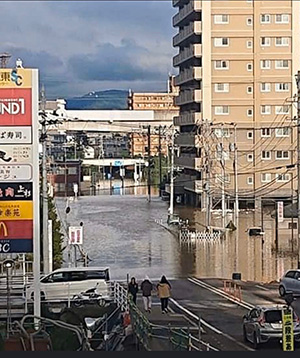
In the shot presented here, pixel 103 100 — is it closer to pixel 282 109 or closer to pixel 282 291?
pixel 282 109

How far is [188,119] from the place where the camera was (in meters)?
54.0

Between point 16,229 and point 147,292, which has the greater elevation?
point 16,229

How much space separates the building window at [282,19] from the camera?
5088cm

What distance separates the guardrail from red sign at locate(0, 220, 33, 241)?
8.84m

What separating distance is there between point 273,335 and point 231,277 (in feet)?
40.9

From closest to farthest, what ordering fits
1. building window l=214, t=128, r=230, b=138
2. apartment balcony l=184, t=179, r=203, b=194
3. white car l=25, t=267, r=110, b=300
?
white car l=25, t=267, r=110, b=300, building window l=214, t=128, r=230, b=138, apartment balcony l=184, t=179, r=203, b=194

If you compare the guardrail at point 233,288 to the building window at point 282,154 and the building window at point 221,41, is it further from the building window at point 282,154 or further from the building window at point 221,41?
the building window at point 221,41

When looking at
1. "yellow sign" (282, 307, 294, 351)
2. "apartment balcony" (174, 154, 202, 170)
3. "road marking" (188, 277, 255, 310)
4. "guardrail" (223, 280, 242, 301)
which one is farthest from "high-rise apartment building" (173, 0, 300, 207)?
"yellow sign" (282, 307, 294, 351)

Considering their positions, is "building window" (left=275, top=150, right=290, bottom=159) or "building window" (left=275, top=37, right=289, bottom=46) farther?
"building window" (left=275, top=150, right=290, bottom=159)

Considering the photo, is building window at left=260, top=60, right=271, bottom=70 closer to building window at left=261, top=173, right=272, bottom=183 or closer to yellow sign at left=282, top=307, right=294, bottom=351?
building window at left=261, top=173, right=272, bottom=183

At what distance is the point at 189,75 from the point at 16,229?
41.6 metres

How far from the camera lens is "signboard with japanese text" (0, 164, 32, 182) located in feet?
40.2

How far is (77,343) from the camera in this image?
387 inches

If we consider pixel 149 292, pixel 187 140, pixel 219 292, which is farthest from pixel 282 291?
pixel 187 140
